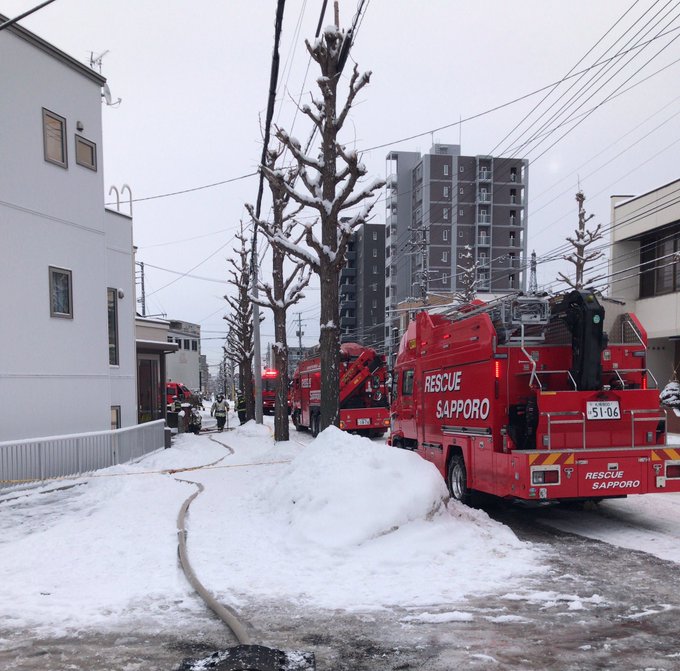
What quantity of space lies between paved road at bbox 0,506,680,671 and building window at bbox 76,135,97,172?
13.4 m

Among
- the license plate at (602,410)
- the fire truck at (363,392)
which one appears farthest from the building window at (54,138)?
the license plate at (602,410)

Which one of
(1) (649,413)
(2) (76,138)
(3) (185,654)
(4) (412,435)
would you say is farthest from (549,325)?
(2) (76,138)

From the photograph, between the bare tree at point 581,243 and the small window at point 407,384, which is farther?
the bare tree at point 581,243

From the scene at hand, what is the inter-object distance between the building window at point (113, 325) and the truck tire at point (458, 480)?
11189mm

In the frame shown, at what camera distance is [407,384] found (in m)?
13.0

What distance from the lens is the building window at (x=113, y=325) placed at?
17.9 metres

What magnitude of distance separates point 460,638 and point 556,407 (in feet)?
14.0

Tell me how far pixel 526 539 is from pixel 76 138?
1388 centimetres

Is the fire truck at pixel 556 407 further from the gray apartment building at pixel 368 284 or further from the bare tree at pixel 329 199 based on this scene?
the gray apartment building at pixel 368 284

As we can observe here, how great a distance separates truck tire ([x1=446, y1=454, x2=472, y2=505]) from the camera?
9867mm

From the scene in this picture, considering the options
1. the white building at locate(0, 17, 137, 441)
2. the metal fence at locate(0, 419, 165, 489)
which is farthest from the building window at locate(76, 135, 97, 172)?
the metal fence at locate(0, 419, 165, 489)

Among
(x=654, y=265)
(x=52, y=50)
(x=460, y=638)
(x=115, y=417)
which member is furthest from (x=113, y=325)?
(x=654, y=265)

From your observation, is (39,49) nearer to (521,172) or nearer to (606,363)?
(606,363)

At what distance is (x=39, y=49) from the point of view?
1434 cm
